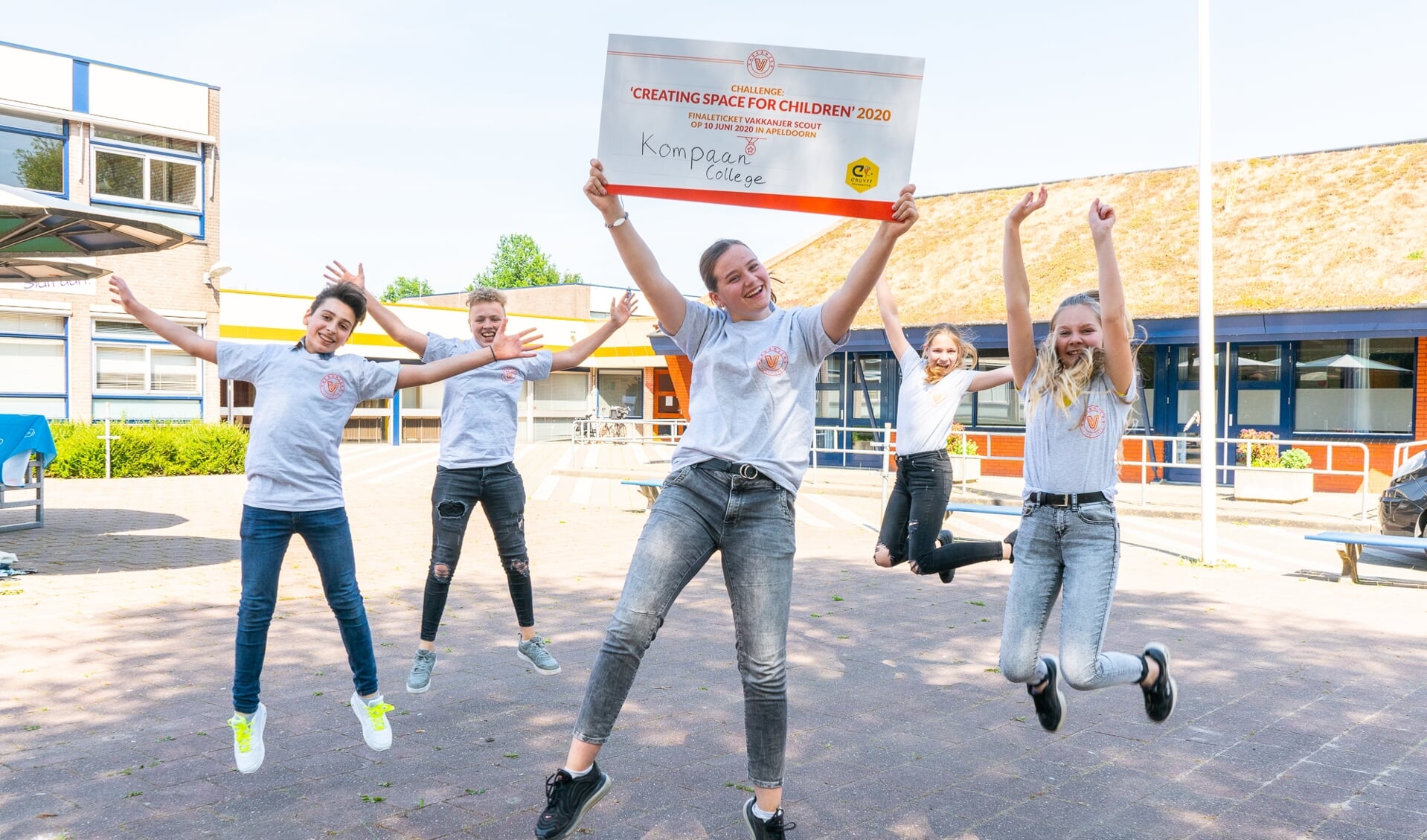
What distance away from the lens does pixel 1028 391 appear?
4.45m

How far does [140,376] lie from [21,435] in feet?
44.0

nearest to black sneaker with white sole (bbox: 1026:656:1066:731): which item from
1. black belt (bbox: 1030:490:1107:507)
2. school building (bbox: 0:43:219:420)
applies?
black belt (bbox: 1030:490:1107:507)

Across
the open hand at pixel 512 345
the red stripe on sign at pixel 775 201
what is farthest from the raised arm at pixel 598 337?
the red stripe on sign at pixel 775 201

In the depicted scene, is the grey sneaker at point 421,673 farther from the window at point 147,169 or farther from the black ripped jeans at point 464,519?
the window at point 147,169

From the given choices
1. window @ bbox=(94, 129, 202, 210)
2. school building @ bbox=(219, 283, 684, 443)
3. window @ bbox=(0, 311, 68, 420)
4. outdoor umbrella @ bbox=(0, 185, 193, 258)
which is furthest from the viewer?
school building @ bbox=(219, 283, 684, 443)

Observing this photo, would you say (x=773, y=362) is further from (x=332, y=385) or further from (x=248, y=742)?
(x=248, y=742)

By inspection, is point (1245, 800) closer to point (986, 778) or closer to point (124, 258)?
point (986, 778)

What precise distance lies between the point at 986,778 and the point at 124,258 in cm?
2404

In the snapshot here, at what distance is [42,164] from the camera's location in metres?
22.5

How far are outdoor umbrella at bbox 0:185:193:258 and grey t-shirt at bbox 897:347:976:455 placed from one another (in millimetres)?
6237

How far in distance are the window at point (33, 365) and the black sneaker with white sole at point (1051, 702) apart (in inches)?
916

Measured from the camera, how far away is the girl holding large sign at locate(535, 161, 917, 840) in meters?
3.50

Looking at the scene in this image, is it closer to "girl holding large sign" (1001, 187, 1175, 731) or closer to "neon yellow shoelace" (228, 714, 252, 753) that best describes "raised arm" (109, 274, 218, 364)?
"neon yellow shoelace" (228, 714, 252, 753)

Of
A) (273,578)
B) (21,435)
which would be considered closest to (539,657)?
(273,578)
